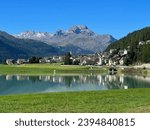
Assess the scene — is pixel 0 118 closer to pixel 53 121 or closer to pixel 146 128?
pixel 53 121

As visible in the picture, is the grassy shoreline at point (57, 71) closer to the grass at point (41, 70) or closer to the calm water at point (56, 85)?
the grass at point (41, 70)

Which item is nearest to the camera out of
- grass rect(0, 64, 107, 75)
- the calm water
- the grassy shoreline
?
the calm water

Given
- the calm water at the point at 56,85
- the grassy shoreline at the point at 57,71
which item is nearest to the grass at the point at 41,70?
the grassy shoreline at the point at 57,71

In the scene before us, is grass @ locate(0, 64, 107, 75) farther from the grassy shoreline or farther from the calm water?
the calm water

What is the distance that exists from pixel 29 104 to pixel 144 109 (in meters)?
4.66

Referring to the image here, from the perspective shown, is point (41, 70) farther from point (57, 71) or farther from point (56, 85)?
point (56, 85)

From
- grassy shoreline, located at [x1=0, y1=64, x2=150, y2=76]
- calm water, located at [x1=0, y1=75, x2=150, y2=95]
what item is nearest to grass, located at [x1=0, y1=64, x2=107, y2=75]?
grassy shoreline, located at [x1=0, y1=64, x2=150, y2=76]

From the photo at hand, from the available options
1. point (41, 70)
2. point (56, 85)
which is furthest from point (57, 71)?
point (56, 85)

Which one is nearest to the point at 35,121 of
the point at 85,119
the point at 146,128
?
the point at 85,119

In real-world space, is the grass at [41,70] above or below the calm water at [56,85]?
above

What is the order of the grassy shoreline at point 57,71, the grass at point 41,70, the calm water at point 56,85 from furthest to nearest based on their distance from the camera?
the grass at point 41,70, the grassy shoreline at point 57,71, the calm water at point 56,85

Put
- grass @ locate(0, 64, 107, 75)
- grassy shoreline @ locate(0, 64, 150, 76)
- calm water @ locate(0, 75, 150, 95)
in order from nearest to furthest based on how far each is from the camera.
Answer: calm water @ locate(0, 75, 150, 95) < grassy shoreline @ locate(0, 64, 150, 76) < grass @ locate(0, 64, 107, 75)

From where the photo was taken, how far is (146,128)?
530 cm

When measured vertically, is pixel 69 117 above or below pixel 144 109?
above
